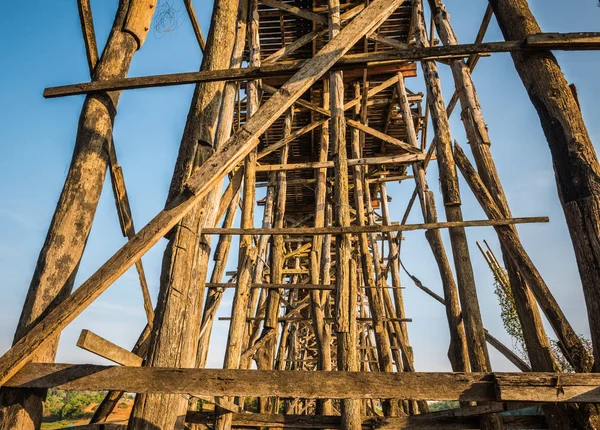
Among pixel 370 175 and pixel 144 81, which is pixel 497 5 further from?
pixel 370 175

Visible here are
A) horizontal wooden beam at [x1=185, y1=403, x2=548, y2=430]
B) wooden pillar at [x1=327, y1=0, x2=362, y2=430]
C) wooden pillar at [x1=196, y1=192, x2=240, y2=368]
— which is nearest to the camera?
horizontal wooden beam at [x1=185, y1=403, x2=548, y2=430]

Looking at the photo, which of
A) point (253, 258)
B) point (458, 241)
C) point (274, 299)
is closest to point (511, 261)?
point (458, 241)

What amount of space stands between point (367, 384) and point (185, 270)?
47.9 inches

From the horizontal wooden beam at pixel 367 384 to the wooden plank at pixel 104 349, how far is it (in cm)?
11

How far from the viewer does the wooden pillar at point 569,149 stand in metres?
2.28

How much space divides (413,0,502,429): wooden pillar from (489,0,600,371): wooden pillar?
0.98m

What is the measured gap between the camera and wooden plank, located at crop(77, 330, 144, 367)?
1.77 m

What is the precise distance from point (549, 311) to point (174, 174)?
102 inches

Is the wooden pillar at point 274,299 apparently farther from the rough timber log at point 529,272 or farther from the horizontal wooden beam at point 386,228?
the rough timber log at point 529,272

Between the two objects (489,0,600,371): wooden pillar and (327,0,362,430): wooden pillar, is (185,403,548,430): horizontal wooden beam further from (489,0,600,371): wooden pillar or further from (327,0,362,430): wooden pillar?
(489,0,600,371): wooden pillar

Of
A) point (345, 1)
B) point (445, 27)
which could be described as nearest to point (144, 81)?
point (445, 27)

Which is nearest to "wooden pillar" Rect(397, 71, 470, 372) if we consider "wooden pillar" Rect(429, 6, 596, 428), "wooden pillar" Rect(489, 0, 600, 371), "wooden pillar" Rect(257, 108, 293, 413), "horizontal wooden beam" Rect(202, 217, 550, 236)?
"wooden pillar" Rect(429, 6, 596, 428)

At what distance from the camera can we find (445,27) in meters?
4.40

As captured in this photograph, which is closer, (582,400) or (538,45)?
(582,400)
